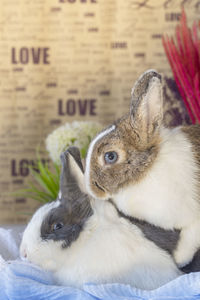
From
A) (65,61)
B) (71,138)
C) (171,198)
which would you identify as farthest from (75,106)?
(171,198)

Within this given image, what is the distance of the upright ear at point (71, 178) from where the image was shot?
55 cm

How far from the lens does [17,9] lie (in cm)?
100

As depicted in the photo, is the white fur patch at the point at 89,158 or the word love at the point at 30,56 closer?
the white fur patch at the point at 89,158

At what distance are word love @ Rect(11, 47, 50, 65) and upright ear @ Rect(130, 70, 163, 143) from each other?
583 millimetres

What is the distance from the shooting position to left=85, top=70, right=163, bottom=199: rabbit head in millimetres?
476

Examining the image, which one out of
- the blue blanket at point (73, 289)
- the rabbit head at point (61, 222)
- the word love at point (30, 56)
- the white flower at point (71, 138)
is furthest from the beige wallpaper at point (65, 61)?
the blue blanket at point (73, 289)

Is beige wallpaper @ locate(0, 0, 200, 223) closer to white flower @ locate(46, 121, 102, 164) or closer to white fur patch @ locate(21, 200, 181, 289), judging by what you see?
white flower @ locate(46, 121, 102, 164)

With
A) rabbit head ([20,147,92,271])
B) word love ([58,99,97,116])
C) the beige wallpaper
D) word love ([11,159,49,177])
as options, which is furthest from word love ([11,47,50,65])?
rabbit head ([20,147,92,271])

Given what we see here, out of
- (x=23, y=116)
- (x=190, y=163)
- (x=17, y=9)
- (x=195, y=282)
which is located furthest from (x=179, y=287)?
(x=17, y=9)

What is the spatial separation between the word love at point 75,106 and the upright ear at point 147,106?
55 cm

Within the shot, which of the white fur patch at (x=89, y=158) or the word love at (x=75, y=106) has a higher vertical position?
the word love at (x=75, y=106)

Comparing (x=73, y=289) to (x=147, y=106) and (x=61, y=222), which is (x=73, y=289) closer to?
(x=61, y=222)

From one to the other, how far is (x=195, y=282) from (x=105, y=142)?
0.60ft

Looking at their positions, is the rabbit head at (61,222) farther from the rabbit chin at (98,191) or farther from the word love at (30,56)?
the word love at (30,56)
